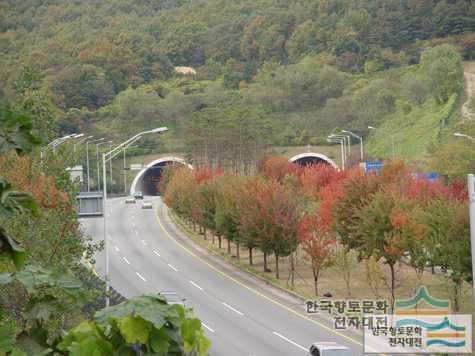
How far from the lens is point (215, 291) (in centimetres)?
3803

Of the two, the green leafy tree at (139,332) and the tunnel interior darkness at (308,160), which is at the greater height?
the tunnel interior darkness at (308,160)

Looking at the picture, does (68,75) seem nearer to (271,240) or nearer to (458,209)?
(271,240)

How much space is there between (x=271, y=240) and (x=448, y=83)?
6420 centimetres

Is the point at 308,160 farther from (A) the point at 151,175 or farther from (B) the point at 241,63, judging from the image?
(B) the point at 241,63

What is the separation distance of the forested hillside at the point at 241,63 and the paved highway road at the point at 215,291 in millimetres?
28427

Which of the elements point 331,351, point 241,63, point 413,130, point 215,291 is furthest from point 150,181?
point 331,351

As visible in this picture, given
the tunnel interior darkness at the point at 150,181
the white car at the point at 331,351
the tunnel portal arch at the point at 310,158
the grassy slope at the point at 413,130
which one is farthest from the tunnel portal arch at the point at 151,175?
the white car at the point at 331,351

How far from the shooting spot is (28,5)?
616ft

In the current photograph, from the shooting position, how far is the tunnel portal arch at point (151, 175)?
316 feet

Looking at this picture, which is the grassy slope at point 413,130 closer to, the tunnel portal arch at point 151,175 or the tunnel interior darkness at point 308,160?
the tunnel interior darkness at point 308,160

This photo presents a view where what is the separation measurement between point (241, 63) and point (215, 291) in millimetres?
118203

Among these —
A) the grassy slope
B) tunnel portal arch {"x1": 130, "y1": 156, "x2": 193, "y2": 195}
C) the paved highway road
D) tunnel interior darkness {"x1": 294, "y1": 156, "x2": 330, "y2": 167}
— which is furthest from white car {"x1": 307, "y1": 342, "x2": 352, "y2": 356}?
tunnel interior darkness {"x1": 294, "y1": 156, "x2": 330, "y2": 167}

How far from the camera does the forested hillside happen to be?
338ft

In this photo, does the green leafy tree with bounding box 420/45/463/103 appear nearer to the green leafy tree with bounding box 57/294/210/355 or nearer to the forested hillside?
the forested hillside
